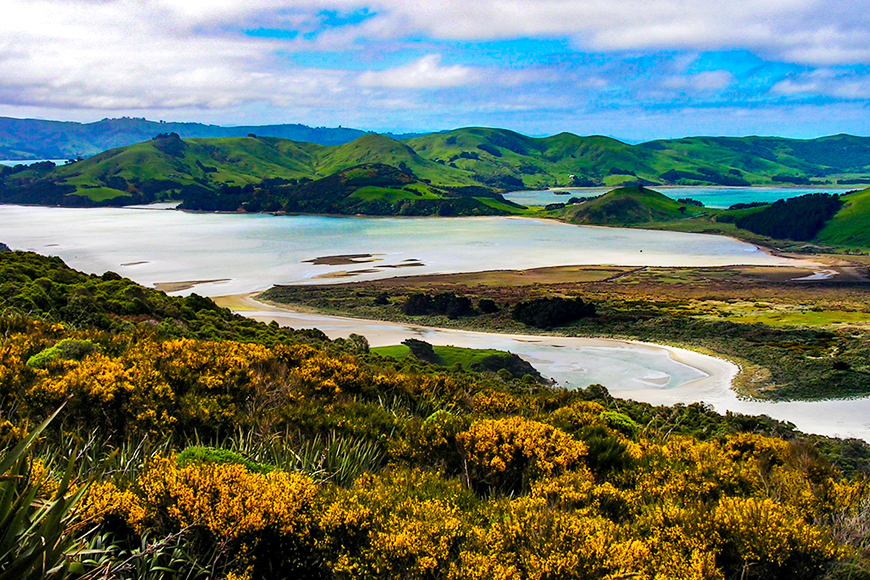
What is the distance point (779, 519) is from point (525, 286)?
205ft

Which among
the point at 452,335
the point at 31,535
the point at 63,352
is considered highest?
the point at 31,535

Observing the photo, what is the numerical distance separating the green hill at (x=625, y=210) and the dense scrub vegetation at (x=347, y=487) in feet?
439

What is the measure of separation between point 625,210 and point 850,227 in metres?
42.5

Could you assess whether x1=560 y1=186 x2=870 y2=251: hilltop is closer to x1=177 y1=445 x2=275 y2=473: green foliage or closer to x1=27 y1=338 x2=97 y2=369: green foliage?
x1=27 y1=338 x2=97 y2=369: green foliage

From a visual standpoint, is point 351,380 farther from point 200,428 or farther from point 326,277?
point 326,277

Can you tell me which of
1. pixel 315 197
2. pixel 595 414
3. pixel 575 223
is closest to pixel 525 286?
pixel 595 414

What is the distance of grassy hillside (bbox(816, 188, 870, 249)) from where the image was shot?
10800cm

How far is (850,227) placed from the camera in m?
114

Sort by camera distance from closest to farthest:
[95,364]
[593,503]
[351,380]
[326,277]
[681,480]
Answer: [593,503] < [681,480] < [95,364] < [351,380] < [326,277]

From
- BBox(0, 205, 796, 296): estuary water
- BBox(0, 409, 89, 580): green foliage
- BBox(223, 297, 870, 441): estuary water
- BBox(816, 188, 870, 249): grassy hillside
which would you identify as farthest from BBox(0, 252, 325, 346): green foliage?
BBox(816, 188, 870, 249): grassy hillside

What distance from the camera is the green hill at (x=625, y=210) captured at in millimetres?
137625

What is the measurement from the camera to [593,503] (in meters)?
5.23

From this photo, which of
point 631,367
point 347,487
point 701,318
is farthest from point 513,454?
point 701,318

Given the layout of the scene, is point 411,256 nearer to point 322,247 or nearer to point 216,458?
point 322,247
